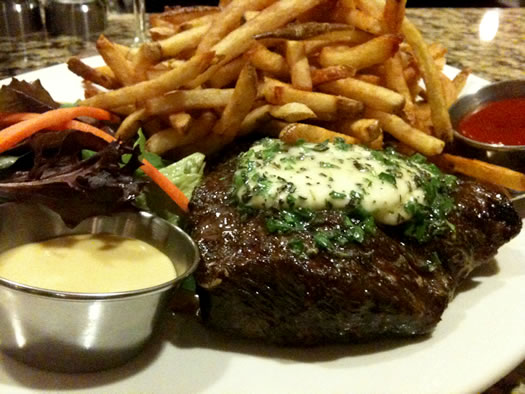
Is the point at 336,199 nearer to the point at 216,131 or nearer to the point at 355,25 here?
the point at 216,131

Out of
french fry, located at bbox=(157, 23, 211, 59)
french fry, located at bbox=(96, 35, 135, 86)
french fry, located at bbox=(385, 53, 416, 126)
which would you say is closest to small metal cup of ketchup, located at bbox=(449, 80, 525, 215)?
french fry, located at bbox=(385, 53, 416, 126)

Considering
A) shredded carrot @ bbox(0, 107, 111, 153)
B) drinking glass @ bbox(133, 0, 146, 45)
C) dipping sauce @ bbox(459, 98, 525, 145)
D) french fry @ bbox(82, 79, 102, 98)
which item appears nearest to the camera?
shredded carrot @ bbox(0, 107, 111, 153)

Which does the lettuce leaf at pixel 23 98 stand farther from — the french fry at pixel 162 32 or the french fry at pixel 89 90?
the french fry at pixel 162 32

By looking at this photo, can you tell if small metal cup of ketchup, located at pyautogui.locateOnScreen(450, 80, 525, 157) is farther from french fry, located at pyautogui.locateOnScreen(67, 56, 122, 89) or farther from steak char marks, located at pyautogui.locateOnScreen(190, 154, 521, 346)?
french fry, located at pyautogui.locateOnScreen(67, 56, 122, 89)

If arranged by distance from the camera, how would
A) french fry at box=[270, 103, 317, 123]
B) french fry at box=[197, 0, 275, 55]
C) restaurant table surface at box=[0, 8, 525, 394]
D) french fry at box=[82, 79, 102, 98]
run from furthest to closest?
restaurant table surface at box=[0, 8, 525, 394] → french fry at box=[82, 79, 102, 98] → french fry at box=[197, 0, 275, 55] → french fry at box=[270, 103, 317, 123]

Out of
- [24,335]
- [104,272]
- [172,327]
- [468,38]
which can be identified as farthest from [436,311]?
[468,38]

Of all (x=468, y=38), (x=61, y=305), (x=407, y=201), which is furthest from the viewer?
(x=468, y=38)

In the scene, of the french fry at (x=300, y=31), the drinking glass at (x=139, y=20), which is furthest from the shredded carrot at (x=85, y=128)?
the drinking glass at (x=139, y=20)
